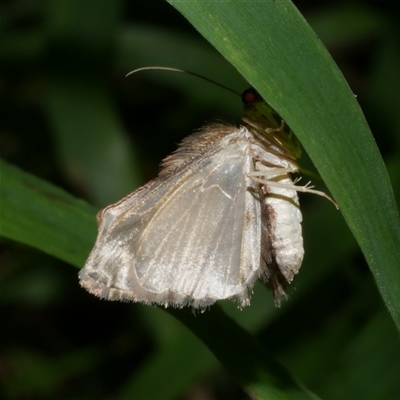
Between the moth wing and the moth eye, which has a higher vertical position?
the moth eye

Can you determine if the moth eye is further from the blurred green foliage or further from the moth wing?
the blurred green foliage

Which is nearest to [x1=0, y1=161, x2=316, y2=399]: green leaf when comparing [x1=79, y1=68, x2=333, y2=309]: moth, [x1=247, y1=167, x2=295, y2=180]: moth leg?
[x1=79, y1=68, x2=333, y2=309]: moth

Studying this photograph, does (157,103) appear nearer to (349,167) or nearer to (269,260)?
(269,260)

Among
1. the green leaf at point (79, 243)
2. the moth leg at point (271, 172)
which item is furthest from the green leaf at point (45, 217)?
the moth leg at point (271, 172)

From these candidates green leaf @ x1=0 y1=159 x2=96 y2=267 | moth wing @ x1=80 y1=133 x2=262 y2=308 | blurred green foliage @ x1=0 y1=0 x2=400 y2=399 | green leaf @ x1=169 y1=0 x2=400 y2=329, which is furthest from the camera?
blurred green foliage @ x1=0 y1=0 x2=400 y2=399

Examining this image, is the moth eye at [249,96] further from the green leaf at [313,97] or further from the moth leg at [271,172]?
the green leaf at [313,97]

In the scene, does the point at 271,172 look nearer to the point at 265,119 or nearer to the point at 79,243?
the point at 265,119

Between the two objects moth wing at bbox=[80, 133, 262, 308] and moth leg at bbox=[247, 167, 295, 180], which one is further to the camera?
moth leg at bbox=[247, 167, 295, 180]
